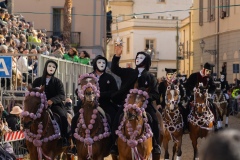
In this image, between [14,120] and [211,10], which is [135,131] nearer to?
[14,120]

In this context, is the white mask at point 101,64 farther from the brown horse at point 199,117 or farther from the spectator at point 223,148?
the spectator at point 223,148

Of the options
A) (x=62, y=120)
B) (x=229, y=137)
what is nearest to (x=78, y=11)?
(x=62, y=120)

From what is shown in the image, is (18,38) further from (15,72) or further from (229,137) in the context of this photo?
(229,137)

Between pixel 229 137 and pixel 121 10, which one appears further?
pixel 121 10

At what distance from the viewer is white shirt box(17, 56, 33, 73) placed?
629 inches

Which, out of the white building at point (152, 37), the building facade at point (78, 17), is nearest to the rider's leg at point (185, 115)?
the building facade at point (78, 17)

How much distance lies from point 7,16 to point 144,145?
13728 millimetres

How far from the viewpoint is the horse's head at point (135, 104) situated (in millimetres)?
10609

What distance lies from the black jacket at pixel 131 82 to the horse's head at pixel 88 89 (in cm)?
81

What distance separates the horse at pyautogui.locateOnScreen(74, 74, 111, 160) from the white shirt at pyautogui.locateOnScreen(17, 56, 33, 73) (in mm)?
4465

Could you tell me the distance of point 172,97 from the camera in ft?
57.0

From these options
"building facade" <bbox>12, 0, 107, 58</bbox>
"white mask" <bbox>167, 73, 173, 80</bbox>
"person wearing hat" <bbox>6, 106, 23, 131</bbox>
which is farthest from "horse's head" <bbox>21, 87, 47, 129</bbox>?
"building facade" <bbox>12, 0, 107, 58</bbox>

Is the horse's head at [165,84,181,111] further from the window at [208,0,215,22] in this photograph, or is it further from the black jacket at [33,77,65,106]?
the window at [208,0,215,22]

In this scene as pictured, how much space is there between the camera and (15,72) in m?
15.6
